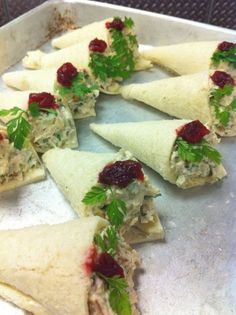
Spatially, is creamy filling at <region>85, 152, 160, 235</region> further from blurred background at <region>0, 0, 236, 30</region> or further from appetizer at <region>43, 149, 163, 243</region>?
blurred background at <region>0, 0, 236, 30</region>

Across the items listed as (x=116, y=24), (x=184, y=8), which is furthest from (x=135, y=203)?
(x=184, y=8)

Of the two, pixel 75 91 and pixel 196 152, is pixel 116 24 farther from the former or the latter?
pixel 196 152

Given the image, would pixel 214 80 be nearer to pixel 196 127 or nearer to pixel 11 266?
pixel 196 127

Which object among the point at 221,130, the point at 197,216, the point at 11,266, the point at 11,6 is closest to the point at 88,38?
→ the point at 11,6

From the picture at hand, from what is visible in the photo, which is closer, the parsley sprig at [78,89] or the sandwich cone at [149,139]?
the sandwich cone at [149,139]

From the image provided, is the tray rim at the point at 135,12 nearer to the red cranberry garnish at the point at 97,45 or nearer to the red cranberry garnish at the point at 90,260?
the red cranberry garnish at the point at 97,45

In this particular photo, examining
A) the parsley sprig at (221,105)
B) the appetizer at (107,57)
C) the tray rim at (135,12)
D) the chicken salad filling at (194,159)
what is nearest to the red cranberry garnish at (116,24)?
the appetizer at (107,57)
